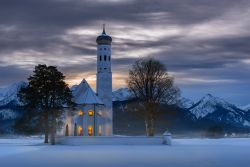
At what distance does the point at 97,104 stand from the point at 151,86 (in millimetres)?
16424

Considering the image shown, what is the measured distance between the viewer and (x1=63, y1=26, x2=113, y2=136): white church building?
8769 cm

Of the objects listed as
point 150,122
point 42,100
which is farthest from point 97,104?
point 42,100

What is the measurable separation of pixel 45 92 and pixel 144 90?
14.7 m

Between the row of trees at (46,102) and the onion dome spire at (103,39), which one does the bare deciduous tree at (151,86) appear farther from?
the onion dome spire at (103,39)

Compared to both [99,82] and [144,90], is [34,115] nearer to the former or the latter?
[144,90]

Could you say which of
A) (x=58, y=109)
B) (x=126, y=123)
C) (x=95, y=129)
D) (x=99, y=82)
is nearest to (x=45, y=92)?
(x=58, y=109)

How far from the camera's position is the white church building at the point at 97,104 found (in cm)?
8769

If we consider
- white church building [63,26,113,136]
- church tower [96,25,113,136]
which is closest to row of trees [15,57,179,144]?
white church building [63,26,113,136]

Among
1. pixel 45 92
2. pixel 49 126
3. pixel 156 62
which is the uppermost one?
pixel 156 62

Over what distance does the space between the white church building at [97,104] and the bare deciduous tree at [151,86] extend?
41.2 feet

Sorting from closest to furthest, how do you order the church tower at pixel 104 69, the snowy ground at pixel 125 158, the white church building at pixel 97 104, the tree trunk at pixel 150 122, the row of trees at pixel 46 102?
the snowy ground at pixel 125 158
the row of trees at pixel 46 102
the tree trunk at pixel 150 122
the white church building at pixel 97 104
the church tower at pixel 104 69

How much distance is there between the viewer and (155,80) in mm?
76062

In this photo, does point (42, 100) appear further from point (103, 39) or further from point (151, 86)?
point (103, 39)

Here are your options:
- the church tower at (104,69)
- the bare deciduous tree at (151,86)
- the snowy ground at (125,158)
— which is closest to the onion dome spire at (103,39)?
the church tower at (104,69)
